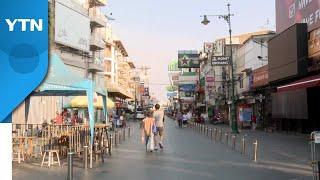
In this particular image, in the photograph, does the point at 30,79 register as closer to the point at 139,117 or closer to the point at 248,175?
the point at 248,175

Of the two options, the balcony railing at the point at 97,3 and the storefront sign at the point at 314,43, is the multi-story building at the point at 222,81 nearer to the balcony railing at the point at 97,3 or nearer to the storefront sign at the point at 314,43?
Answer: the balcony railing at the point at 97,3

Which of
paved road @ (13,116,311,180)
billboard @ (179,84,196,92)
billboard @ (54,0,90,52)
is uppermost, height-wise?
billboard @ (54,0,90,52)

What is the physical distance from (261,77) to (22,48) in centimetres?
4228

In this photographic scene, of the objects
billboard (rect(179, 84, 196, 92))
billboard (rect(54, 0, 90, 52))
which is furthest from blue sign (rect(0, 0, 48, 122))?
billboard (rect(179, 84, 196, 92))

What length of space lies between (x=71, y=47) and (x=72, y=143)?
39784 millimetres

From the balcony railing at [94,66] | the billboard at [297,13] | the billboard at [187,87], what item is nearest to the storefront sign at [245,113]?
the billboard at [297,13]

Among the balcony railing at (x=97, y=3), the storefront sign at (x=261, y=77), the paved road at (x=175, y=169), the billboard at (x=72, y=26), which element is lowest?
the paved road at (x=175, y=169)

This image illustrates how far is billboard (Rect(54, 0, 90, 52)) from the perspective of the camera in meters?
49.7

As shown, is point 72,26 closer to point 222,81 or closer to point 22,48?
point 222,81

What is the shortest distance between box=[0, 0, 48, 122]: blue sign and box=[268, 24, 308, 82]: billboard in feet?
97.3

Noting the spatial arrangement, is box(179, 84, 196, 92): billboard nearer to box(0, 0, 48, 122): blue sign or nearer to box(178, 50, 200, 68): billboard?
box(178, 50, 200, 68): billboard

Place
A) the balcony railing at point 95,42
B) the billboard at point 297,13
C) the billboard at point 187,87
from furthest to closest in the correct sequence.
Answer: the billboard at point 187,87
the balcony railing at point 95,42
the billboard at point 297,13

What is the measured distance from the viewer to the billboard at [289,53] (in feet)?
104

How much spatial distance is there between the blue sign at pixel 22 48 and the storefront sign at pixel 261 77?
39.1 metres
